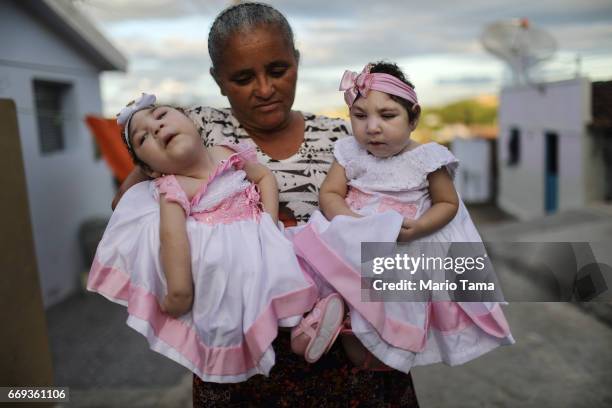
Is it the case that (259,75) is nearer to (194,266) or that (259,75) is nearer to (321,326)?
(194,266)

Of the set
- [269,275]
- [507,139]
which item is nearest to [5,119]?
[269,275]

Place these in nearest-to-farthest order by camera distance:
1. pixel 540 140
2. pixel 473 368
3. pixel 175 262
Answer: pixel 175 262 < pixel 473 368 < pixel 540 140

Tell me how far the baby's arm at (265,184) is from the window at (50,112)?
6.90m

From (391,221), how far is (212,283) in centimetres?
53

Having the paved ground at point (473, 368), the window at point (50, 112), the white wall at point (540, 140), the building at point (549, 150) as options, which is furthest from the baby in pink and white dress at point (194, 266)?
the white wall at point (540, 140)

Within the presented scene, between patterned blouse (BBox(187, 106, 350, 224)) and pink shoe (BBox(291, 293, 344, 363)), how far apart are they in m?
0.38

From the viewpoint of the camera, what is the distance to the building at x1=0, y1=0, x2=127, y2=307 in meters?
7.21

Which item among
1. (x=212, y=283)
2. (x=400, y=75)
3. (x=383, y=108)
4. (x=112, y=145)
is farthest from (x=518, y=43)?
(x=212, y=283)

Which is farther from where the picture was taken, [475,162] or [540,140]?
[475,162]

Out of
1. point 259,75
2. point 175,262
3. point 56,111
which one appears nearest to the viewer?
point 175,262

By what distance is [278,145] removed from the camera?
6.39 feet

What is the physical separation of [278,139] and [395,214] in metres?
0.52

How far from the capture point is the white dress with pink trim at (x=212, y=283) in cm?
155

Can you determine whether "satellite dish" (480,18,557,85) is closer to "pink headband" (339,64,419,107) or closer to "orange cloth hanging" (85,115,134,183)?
"orange cloth hanging" (85,115,134,183)
